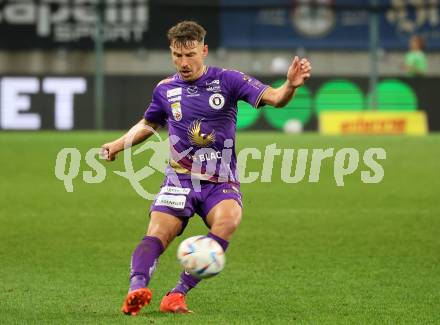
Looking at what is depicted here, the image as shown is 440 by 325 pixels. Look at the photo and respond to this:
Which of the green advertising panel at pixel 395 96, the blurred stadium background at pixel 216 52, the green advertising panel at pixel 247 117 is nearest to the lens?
the blurred stadium background at pixel 216 52

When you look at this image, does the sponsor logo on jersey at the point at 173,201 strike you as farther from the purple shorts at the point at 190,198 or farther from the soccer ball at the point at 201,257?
the soccer ball at the point at 201,257

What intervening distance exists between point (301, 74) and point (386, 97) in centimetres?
1955

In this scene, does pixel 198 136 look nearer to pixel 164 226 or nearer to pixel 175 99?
pixel 175 99

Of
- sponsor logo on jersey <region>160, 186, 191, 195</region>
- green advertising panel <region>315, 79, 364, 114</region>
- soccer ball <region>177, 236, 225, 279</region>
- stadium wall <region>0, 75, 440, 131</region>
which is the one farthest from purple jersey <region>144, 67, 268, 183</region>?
green advertising panel <region>315, 79, 364, 114</region>

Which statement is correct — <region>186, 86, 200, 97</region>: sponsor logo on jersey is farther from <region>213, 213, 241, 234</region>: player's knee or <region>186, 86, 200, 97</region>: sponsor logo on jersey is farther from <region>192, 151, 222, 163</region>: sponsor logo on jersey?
<region>213, 213, 241, 234</region>: player's knee

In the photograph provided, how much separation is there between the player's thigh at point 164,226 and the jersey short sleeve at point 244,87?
89 centimetres

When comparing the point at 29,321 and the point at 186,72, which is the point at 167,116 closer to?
the point at 186,72

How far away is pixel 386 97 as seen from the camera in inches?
1024

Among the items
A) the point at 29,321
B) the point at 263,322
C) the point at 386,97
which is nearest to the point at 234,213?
the point at 263,322

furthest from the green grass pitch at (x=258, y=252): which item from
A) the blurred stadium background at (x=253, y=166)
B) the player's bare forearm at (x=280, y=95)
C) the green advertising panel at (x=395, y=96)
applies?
the green advertising panel at (x=395, y=96)

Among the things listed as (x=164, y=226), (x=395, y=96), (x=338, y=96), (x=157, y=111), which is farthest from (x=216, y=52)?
(x=164, y=226)

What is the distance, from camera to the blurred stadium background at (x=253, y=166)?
7988 mm

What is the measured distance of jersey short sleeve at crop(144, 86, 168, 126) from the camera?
300 inches

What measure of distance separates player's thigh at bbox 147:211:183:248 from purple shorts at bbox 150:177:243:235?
0.03 metres
